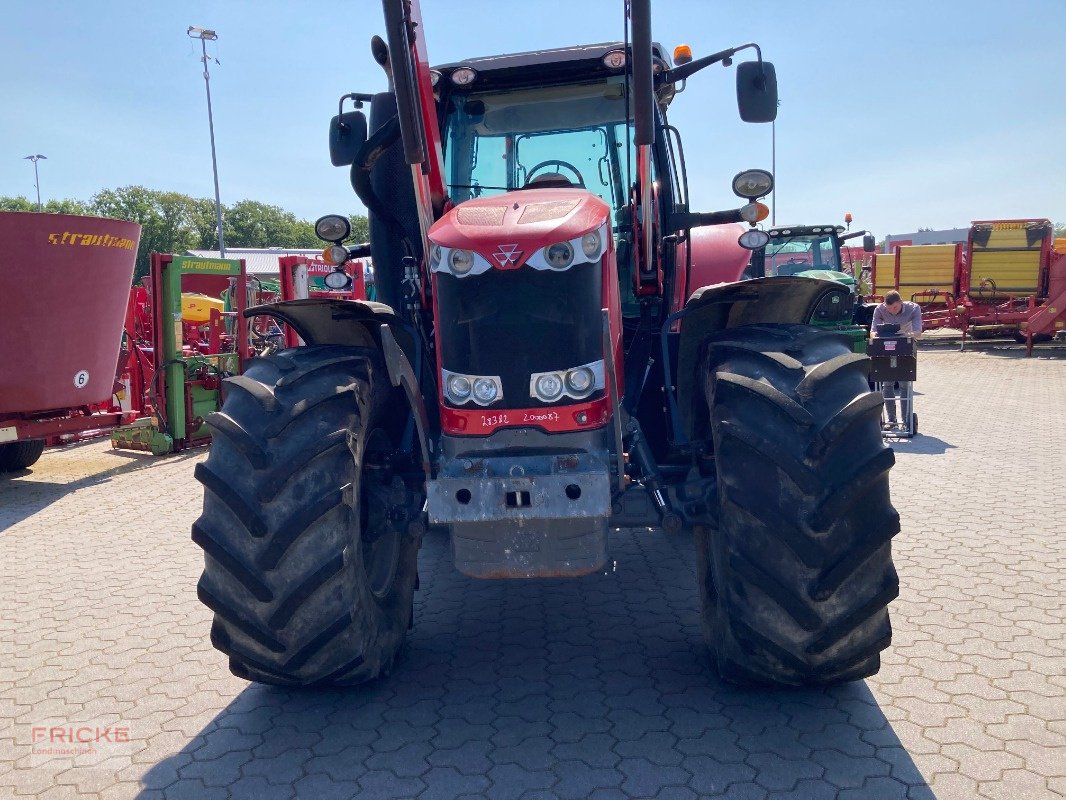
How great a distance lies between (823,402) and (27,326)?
24.2 feet

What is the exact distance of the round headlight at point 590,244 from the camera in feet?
10.5

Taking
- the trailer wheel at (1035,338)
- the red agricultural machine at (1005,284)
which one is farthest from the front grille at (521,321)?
the trailer wheel at (1035,338)

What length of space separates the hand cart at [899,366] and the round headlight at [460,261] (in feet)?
23.7

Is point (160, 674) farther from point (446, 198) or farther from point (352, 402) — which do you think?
point (446, 198)

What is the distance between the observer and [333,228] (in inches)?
179

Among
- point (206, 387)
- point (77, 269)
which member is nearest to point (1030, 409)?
point (206, 387)

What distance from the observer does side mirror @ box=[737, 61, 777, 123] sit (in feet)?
13.5

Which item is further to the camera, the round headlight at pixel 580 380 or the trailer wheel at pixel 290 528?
the round headlight at pixel 580 380

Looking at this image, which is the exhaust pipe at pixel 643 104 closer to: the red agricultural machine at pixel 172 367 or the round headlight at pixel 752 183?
the round headlight at pixel 752 183

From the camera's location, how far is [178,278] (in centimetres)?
984

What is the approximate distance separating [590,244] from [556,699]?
1.84 meters

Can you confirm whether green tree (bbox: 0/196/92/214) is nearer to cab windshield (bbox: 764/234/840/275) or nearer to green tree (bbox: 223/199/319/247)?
green tree (bbox: 223/199/319/247)

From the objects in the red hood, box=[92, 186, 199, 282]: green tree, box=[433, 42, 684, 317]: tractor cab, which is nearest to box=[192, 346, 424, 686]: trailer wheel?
the red hood

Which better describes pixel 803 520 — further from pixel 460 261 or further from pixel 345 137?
pixel 345 137
